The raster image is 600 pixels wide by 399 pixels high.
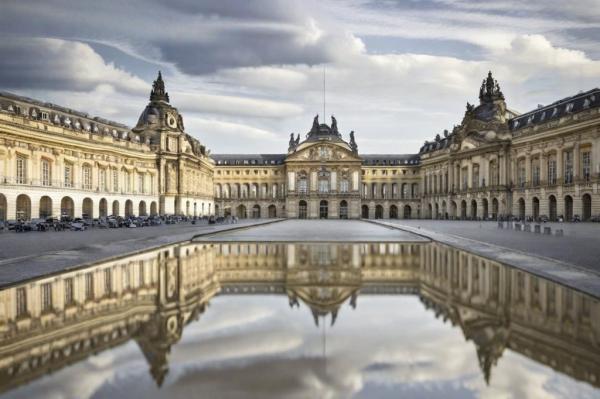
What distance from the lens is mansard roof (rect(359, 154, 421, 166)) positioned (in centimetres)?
11456

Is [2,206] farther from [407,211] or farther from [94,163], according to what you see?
[407,211]

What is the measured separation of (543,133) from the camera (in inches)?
2685

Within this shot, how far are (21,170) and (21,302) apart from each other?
159ft

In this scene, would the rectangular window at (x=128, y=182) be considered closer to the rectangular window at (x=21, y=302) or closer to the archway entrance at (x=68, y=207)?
the archway entrance at (x=68, y=207)

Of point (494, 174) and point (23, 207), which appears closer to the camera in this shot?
point (23, 207)

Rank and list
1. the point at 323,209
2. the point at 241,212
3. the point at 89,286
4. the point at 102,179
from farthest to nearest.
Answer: the point at 241,212 → the point at 323,209 → the point at 102,179 → the point at 89,286

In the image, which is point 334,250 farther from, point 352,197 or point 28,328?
point 352,197

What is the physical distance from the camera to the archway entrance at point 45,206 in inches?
2109

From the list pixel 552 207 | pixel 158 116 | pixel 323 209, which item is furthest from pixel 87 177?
pixel 552 207

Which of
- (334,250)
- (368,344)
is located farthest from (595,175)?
(368,344)

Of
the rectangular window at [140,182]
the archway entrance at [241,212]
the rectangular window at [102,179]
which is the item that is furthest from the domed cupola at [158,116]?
the archway entrance at [241,212]

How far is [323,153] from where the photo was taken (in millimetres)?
105875

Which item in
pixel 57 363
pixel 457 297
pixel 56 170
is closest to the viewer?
pixel 57 363

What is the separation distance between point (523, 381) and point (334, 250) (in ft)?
49.7
